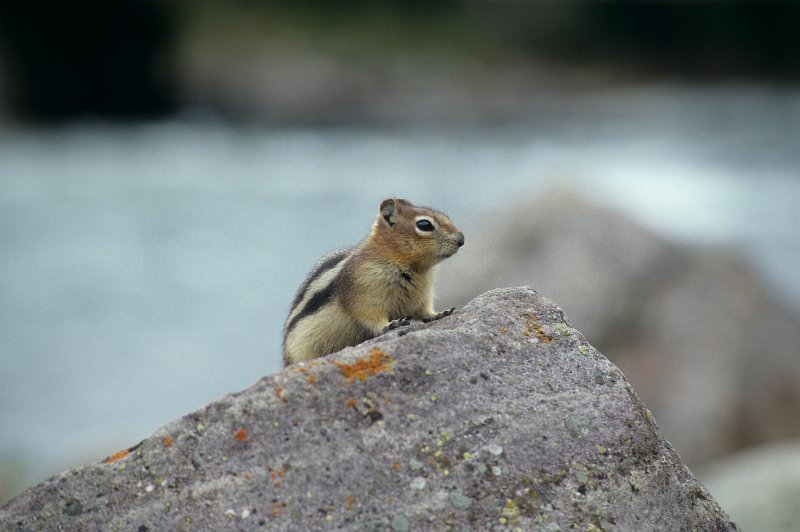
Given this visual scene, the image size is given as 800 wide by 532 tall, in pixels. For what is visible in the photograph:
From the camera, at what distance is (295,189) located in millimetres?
29781

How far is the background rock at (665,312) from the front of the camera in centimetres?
1173

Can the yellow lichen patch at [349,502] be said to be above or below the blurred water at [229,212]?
above

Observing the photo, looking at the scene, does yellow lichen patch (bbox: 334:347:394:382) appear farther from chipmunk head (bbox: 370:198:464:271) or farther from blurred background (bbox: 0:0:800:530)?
blurred background (bbox: 0:0:800:530)

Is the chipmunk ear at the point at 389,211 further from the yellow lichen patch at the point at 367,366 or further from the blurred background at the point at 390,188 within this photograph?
the blurred background at the point at 390,188

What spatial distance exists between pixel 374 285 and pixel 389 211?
66 centimetres

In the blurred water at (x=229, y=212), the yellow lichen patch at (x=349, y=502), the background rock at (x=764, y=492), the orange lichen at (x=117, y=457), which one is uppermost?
the yellow lichen patch at (x=349, y=502)

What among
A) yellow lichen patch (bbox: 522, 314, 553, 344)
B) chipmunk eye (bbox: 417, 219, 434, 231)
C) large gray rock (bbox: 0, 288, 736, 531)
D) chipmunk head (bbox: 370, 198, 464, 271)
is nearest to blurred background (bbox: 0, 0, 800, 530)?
chipmunk head (bbox: 370, 198, 464, 271)

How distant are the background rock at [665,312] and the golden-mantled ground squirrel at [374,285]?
5608 mm

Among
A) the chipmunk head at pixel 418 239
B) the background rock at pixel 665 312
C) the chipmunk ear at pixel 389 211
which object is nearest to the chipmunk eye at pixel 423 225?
the chipmunk head at pixel 418 239

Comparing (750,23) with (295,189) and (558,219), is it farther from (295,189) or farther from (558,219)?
(558,219)

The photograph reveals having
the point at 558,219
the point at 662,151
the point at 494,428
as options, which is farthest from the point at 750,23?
the point at 494,428

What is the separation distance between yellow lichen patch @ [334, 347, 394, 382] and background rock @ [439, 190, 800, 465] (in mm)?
7667

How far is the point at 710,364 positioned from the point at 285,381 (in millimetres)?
8863

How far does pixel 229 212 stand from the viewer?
2820 centimetres
